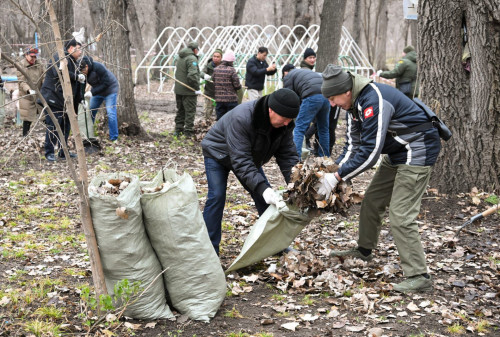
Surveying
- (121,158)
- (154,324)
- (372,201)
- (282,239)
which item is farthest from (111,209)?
(121,158)

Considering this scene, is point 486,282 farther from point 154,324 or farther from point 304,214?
point 154,324

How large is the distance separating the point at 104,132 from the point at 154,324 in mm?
7207

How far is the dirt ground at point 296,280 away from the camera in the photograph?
3.78 m

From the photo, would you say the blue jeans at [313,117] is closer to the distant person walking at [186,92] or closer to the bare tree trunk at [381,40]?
the distant person walking at [186,92]

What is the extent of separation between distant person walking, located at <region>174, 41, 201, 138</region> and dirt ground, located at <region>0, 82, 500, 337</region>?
4127 mm

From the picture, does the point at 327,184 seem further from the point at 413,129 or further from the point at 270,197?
the point at 413,129

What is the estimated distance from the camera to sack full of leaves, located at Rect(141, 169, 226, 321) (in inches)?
145

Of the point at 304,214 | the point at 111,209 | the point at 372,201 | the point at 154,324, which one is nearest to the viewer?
the point at 111,209

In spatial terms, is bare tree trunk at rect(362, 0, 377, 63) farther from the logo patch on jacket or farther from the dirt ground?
the logo patch on jacket

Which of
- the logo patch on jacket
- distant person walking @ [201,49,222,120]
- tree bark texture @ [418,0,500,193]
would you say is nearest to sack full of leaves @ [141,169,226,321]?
the logo patch on jacket

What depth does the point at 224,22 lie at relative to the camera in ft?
169

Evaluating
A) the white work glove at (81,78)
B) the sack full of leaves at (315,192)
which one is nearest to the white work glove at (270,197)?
the sack full of leaves at (315,192)

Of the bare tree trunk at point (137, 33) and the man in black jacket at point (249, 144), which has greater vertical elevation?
the bare tree trunk at point (137, 33)

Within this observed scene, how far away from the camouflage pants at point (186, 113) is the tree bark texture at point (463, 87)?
18.3 ft
